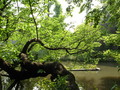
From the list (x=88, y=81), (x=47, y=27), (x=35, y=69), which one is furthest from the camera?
(x=88, y=81)

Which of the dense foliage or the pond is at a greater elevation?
the dense foliage

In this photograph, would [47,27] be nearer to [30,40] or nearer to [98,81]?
[30,40]

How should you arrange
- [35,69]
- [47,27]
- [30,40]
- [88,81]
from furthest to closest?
[88,81]
[47,27]
[30,40]
[35,69]

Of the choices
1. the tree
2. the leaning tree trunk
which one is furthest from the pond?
the leaning tree trunk

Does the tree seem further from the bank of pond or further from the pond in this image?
the pond

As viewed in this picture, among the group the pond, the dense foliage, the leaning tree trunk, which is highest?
the dense foliage

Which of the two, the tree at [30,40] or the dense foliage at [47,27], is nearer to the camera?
the dense foliage at [47,27]

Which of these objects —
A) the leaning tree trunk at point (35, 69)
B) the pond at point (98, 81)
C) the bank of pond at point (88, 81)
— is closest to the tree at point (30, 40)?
the leaning tree trunk at point (35, 69)

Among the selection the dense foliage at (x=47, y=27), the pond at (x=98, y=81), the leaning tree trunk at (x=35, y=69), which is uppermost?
the dense foliage at (x=47, y=27)

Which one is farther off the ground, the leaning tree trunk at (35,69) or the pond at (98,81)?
the leaning tree trunk at (35,69)

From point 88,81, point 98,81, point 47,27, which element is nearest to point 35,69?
point 47,27

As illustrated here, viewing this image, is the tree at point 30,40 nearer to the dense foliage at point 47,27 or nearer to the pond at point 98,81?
the dense foliage at point 47,27

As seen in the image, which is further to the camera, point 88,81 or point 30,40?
point 88,81

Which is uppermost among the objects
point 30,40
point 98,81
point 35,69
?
point 30,40
